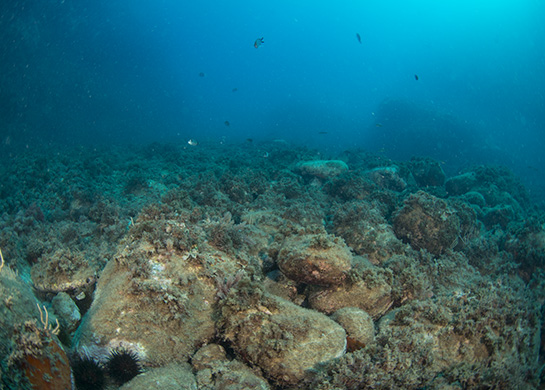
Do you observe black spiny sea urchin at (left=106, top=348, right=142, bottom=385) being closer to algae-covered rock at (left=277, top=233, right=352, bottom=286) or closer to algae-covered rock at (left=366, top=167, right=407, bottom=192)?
algae-covered rock at (left=277, top=233, right=352, bottom=286)

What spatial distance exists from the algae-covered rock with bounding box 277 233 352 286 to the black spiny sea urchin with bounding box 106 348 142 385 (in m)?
2.67

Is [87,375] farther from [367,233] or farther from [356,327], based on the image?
[367,233]

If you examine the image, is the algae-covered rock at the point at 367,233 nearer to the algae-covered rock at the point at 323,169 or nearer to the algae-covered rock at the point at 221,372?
the algae-covered rock at the point at 221,372

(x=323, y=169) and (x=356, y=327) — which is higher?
(x=323, y=169)

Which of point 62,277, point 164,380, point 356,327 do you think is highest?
point 356,327

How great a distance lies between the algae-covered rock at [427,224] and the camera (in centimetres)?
869

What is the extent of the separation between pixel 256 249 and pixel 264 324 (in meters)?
2.61

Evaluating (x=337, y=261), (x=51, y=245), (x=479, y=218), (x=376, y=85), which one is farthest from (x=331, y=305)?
(x=376, y=85)

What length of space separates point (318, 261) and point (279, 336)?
5.05ft

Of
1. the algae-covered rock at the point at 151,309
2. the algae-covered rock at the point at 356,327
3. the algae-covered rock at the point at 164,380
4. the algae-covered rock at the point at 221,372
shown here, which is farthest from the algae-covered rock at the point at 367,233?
the algae-covered rock at the point at 164,380

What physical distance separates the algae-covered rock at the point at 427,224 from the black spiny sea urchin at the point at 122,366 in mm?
8237

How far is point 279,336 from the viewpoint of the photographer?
12.0ft

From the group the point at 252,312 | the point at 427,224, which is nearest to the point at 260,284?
the point at 252,312

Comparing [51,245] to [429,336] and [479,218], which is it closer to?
[429,336]
